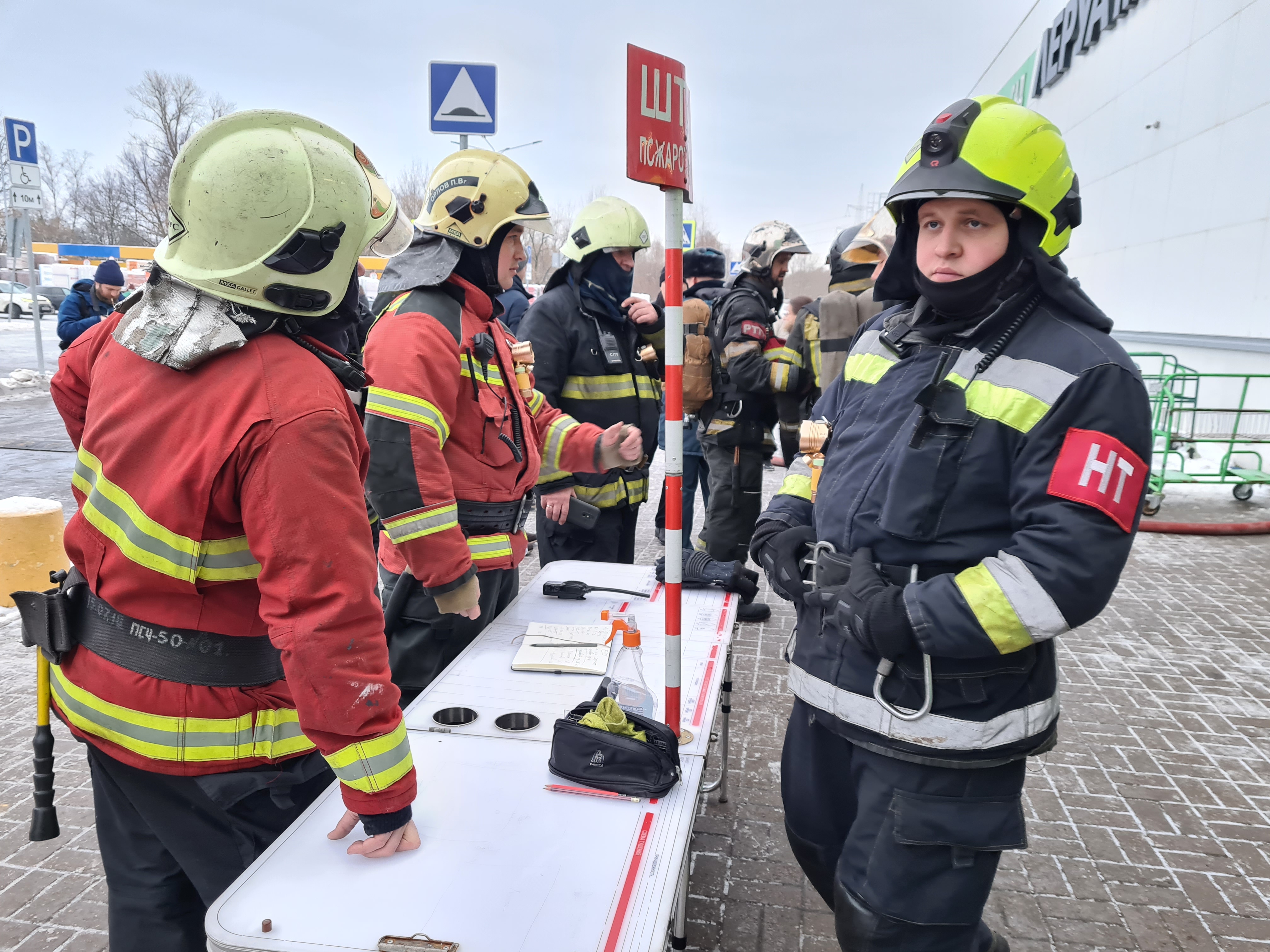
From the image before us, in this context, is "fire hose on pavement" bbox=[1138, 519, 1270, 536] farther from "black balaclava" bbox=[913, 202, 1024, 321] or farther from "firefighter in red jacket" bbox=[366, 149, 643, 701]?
"black balaclava" bbox=[913, 202, 1024, 321]

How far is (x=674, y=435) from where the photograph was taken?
1.88 metres

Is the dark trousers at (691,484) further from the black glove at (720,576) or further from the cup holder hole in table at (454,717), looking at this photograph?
the cup holder hole in table at (454,717)

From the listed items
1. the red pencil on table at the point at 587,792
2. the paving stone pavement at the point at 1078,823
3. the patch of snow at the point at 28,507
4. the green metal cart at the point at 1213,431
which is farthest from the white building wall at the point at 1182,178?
the patch of snow at the point at 28,507

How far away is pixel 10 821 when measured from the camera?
129 inches

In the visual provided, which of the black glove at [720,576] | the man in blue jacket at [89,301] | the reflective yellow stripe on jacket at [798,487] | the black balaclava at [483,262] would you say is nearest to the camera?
the reflective yellow stripe on jacket at [798,487]

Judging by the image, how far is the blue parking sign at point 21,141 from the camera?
464 inches

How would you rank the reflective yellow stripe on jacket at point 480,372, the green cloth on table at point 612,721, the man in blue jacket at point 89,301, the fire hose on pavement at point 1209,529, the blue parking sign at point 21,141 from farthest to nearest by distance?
1. the blue parking sign at point 21,141
2. the man in blue jacket at point 89,301
3. the fire hose on pavement at point 1209,529
4. the reflective yellow stripe on jacket at point 480,372
5. the green cloth on table at point 612,721

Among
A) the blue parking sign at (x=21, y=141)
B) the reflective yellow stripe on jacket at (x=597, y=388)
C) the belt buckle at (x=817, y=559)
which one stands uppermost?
the blue parking sign at (x=21, y=141)

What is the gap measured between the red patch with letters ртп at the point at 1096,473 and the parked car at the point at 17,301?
38.9m

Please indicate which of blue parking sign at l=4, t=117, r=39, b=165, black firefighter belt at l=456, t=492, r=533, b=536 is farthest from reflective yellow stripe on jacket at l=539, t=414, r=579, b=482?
blue parking sign at l=4, t=117, r=39, b=165

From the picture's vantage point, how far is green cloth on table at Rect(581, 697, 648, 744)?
1.99 m

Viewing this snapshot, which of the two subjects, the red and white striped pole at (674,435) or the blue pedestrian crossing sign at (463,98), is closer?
the red and white striped pole at (674,435)

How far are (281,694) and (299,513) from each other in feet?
1.55

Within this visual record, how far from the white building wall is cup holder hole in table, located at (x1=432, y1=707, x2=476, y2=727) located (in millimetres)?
10080
